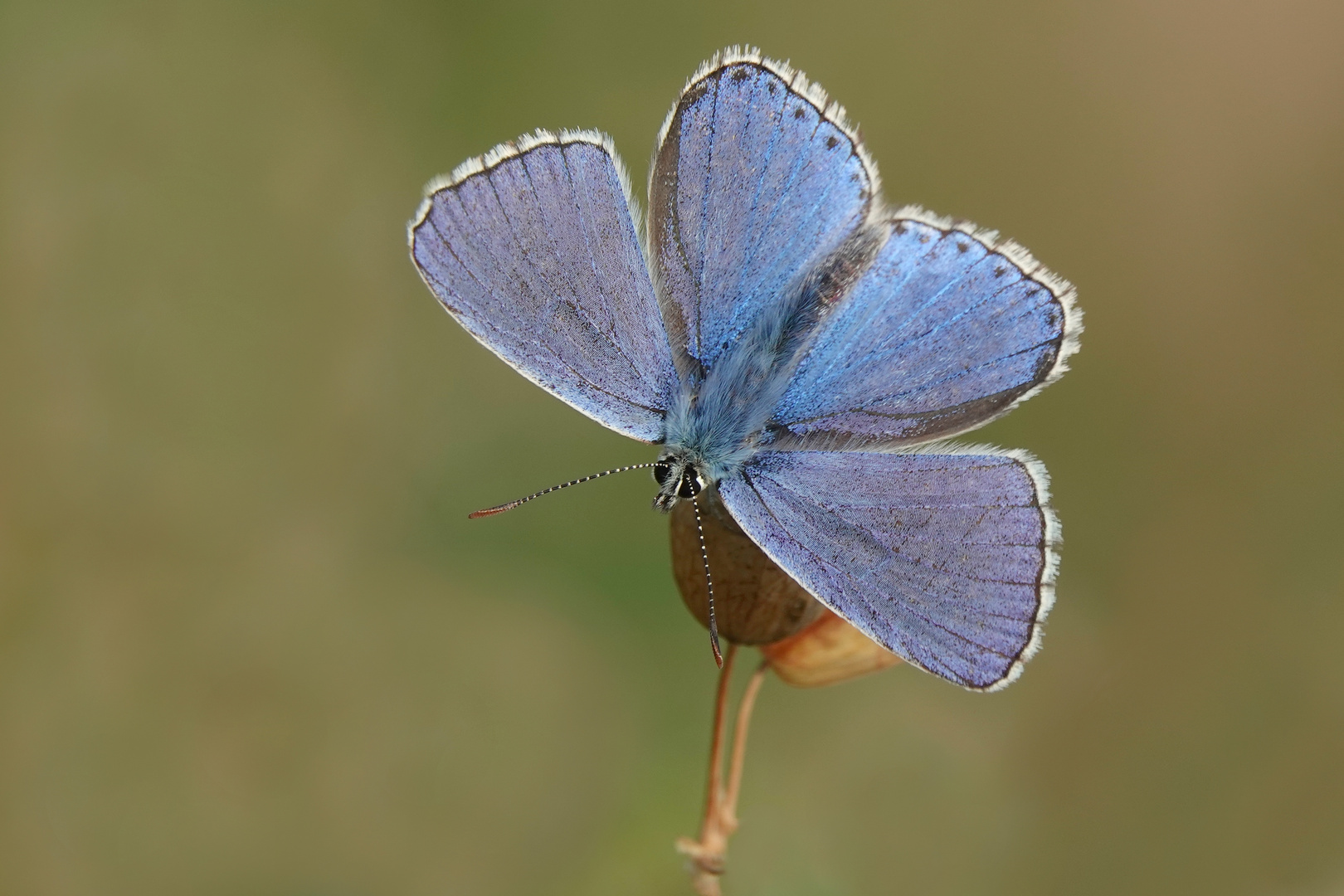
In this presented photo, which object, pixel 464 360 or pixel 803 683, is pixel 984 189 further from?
pixel 803 683

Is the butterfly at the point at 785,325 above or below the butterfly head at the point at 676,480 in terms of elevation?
above

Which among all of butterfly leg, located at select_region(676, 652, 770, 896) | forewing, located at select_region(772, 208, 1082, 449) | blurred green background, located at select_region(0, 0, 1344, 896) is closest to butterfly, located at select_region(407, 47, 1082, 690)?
forewing, located at select_region(772, 208, 1082, 449)

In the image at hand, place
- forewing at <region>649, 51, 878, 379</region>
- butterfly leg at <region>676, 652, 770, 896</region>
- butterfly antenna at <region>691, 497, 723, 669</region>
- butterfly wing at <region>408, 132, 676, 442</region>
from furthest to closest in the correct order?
forewing at <region>649, 51, 878, 379</region>
butterfly wing at <region>408, 132, 676, 442</region>
butterfly antenna at <region>691, 497, 723, 669</region>
butterfly leg at <region>676, 652, 770, 896</region>

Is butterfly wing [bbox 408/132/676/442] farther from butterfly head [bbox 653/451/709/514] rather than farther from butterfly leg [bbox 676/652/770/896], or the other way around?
butterfly leg [bbox 676/652/770/896]

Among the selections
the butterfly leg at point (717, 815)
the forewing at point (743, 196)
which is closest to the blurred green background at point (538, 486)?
the butterfly leg at point (717, 815)

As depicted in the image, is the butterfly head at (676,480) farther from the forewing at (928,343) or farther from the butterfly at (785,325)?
the forewing at (928,343)

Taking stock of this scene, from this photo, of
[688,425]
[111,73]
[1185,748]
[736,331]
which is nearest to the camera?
[688,425]

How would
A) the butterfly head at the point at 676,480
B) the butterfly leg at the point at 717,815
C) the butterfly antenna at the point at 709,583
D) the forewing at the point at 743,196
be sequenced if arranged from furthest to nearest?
1. the forewing at the point at 743,196
2. the butterfly head at the point at 676,480
3. the butterfly antenna at the point at 709,583
4. the butterfly leg at the point at 717,815

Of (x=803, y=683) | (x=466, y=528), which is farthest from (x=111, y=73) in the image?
(x=803, y=683)
